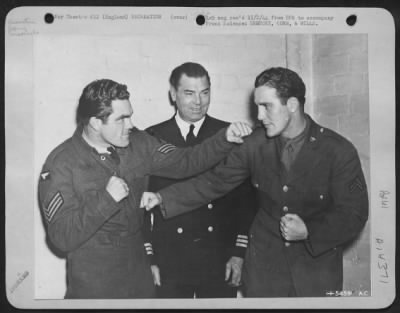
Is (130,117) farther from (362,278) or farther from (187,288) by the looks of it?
(362,278)

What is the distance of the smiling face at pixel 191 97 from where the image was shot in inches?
68.1

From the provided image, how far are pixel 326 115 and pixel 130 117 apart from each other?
0.62m

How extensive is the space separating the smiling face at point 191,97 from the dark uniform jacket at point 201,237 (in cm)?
8

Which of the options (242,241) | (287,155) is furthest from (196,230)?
(287,155)

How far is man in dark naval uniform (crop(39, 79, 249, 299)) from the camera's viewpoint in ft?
5.54

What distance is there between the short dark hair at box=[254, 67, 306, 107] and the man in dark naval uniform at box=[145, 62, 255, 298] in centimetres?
18

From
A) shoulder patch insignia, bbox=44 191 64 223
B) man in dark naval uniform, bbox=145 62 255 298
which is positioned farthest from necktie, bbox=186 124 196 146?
shoulder patch insignia, bbox=44 191 64 223

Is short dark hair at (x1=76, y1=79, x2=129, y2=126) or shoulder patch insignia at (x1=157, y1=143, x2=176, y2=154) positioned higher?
short dark hair at (x1=76, y1=79, x2=129, y2=126)

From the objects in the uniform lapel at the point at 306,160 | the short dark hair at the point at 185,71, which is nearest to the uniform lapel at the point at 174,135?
the short dark hair at the point at 185,71

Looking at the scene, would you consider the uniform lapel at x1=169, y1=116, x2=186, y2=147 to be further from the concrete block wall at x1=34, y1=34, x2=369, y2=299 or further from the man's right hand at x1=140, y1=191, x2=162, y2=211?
the man's right hand at x1=140, y1=191, x2=162, y2=211

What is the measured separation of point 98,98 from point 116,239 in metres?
→ 0.44

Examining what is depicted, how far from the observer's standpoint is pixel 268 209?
1.72 metres

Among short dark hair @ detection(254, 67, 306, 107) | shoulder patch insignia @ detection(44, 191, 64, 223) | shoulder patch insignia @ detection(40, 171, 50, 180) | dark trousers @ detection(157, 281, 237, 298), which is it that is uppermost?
short dark hair @ detection(254, 67, 306, 107)

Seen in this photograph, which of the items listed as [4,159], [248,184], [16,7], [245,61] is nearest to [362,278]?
[248,184]
